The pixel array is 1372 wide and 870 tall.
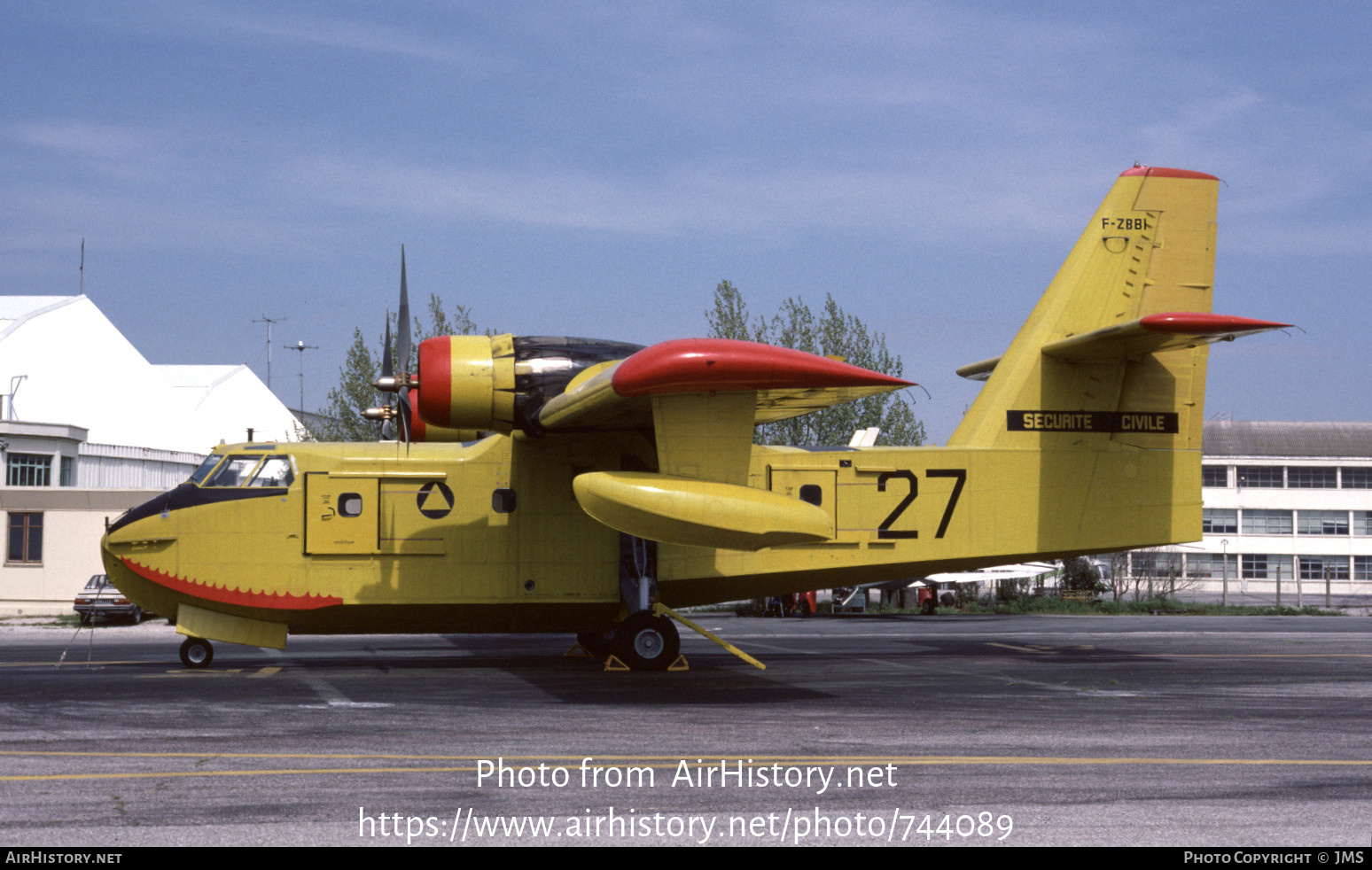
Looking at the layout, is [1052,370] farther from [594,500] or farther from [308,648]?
[308,648]

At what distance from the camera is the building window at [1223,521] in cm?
8381

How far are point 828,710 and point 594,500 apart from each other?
11.9ft

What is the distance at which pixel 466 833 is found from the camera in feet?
23.9

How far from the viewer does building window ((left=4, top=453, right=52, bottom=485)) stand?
137 feet

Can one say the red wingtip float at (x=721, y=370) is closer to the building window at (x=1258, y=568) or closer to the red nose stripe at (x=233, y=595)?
the red nose stripe at (x=233, y=595)

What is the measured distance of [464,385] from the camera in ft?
52.5

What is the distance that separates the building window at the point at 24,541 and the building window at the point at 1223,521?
245 ft

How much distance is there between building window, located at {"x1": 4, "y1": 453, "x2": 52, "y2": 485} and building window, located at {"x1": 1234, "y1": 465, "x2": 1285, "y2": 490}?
7605 cm

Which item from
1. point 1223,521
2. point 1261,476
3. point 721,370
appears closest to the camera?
point 721,370

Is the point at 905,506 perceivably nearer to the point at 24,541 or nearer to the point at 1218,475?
the point at 24,541

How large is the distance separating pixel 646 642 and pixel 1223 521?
77.8 m

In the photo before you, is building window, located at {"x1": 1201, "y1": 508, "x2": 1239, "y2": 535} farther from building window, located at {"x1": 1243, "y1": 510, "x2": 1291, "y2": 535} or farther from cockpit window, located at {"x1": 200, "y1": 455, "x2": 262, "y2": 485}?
cockpit window, located at {"x1": 200, "y1": 455, "x2": 262, "y2": 485}

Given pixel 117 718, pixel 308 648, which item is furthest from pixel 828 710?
pixel 308 648

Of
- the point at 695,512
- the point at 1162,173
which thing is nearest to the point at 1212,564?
the point at 1162,173
